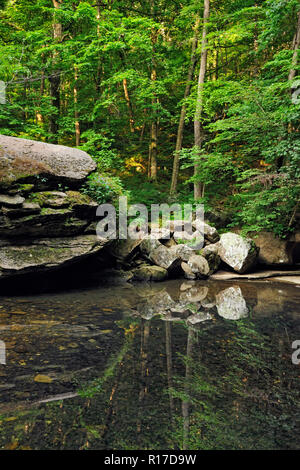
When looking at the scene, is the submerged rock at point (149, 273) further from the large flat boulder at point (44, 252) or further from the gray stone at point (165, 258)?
the large flat boulder at point (44, 252)

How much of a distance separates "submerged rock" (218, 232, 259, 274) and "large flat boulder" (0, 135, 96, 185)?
477 centimetres

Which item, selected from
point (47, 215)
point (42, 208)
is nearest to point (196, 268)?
point (47, 215)

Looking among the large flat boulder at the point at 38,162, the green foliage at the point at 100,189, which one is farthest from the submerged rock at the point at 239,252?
the large flat boulder at the point at 38,162

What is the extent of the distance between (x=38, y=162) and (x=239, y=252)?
624 centimetres

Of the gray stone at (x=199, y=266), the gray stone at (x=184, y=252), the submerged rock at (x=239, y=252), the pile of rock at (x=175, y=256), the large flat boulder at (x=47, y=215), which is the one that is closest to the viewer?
the large flat boulder at (x=47, y=215)

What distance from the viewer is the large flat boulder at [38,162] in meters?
6.41

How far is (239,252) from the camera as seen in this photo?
349 inches

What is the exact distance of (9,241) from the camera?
20.9 feet

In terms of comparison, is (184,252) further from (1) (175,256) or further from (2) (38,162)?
(2) (38,162)

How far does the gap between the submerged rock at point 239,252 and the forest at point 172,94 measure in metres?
0.58

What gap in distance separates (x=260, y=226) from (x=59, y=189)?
639 cm

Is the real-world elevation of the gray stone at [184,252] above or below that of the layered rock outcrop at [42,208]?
below

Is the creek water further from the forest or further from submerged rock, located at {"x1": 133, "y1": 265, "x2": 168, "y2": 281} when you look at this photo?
the forest

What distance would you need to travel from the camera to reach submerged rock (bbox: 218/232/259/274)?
28.9ft
